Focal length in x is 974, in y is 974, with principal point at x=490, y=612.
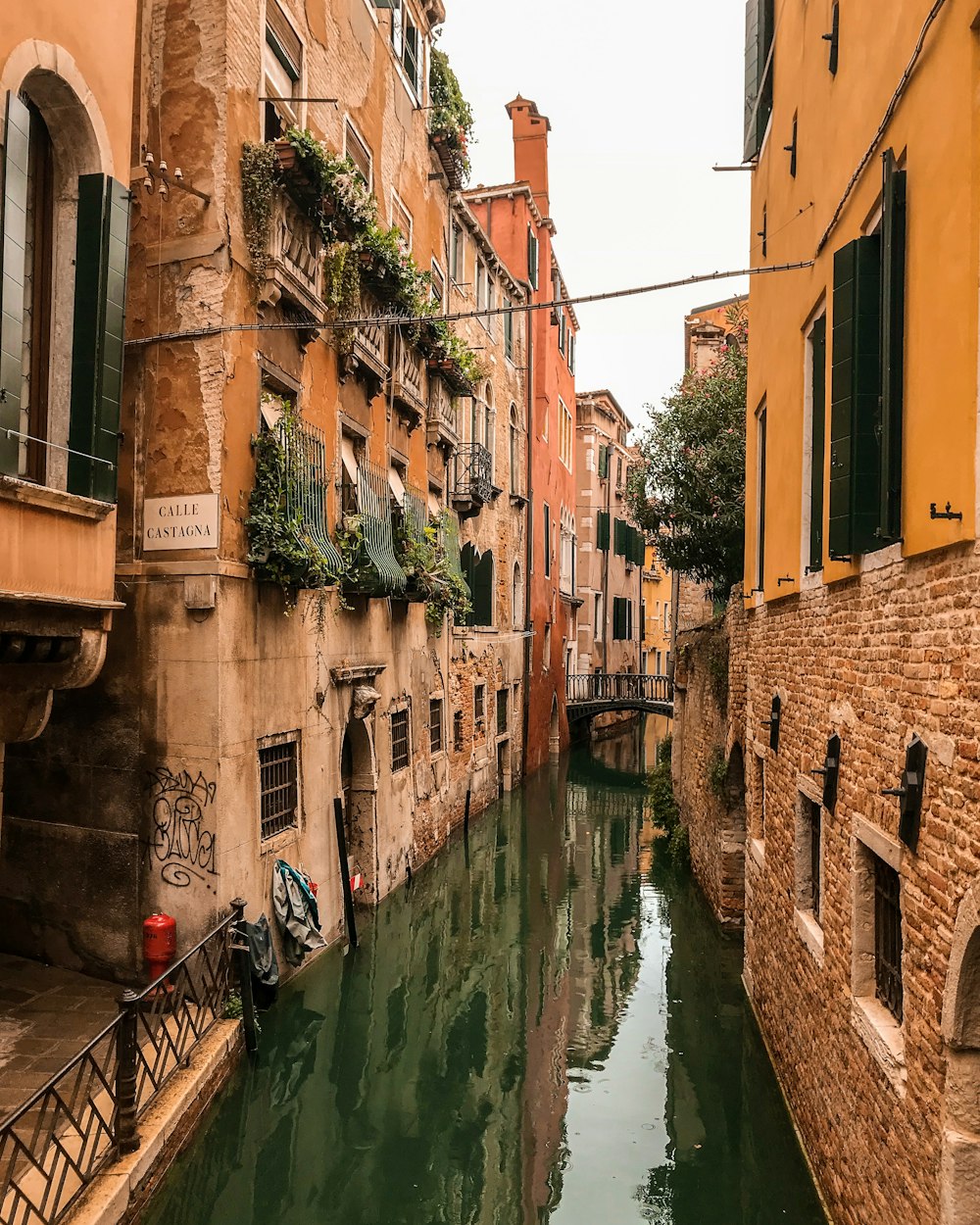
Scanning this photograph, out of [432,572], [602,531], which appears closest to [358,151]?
[432,572]

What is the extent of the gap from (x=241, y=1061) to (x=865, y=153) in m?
7.74

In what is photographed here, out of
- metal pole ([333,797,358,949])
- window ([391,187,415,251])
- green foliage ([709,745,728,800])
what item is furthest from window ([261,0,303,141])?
green foliage ([709,745,728,800])

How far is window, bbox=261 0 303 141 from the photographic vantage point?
941 cm

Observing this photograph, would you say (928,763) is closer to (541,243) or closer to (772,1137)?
(772,1137)

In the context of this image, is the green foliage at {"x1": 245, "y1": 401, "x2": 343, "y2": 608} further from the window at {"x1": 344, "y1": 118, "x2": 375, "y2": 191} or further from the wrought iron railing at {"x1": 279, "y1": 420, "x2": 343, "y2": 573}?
the window at {"x1": 344, "y1": 118, "x2": 375, "y2": 191}

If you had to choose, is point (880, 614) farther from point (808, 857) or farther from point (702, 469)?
point (702, 469)

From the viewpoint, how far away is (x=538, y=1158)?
6984 millimetres

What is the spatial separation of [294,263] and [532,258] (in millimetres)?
16685

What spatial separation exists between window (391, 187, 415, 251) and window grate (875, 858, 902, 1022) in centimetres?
1098

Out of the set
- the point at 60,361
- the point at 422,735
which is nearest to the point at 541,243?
the point at 422,735

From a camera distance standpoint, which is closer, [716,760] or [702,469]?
[716,760]

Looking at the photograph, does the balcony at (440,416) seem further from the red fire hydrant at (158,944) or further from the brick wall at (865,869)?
the red fire hydrant at (158,944)

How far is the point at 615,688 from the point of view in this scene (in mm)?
30547

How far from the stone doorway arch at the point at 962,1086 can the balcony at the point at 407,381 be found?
1084 cm
